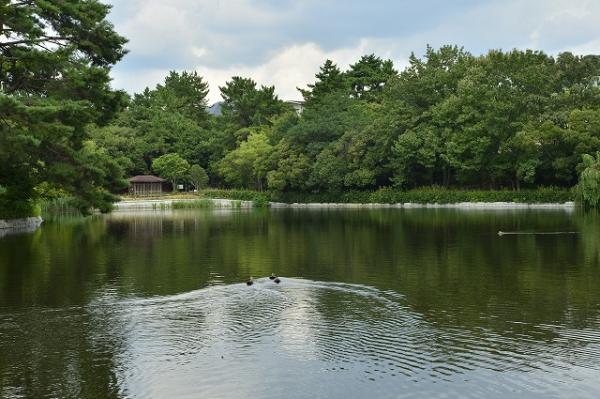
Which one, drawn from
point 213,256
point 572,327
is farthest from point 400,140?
point 572,327

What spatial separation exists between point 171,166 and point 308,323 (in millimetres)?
64349

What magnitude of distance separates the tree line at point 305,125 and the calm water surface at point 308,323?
4.20 meters

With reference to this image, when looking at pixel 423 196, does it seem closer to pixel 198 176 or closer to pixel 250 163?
pixel 250 163

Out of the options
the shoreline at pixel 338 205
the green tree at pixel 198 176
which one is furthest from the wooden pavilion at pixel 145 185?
the shoreline at pixel 338 205

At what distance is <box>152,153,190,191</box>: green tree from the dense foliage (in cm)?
520

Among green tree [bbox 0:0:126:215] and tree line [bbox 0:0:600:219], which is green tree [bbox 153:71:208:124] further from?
green tree [bbox 0:0:126:215]

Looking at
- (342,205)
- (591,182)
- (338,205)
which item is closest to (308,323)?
(591,182)

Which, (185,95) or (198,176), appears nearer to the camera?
(198,176)

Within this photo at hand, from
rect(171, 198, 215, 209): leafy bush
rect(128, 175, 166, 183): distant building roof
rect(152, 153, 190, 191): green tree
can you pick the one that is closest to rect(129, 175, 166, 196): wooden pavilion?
rect(128, 175, 166, 183): distant building roof

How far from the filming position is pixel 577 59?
4500 cm

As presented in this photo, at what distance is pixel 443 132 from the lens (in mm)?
49031

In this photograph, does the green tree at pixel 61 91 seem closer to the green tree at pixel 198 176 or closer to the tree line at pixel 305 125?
the tree line at pixel 305 125

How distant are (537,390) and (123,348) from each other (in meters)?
5.92

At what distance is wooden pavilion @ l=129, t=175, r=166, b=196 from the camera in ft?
239
